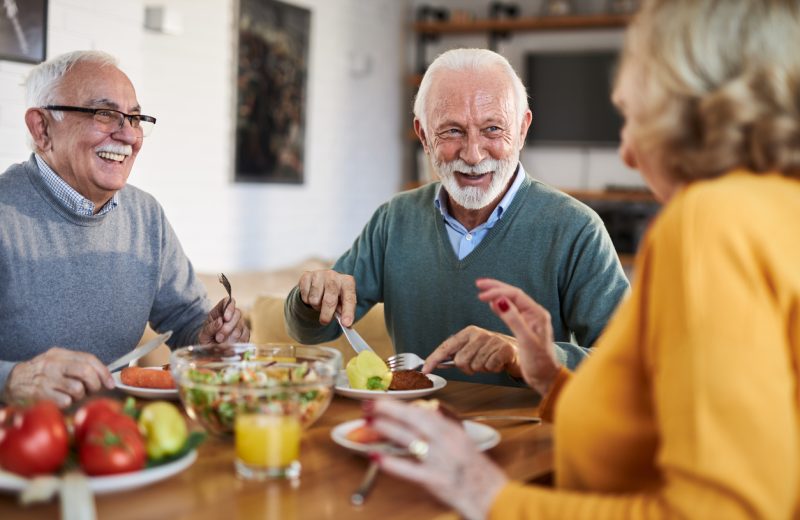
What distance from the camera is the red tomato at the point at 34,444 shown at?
990mm

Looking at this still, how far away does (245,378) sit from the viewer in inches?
51.8

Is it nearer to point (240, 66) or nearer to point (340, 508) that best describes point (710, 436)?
point (340, 508)

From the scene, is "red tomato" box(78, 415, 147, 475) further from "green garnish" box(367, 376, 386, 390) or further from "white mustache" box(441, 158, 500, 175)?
"white mustache" box(441, 158, 500, 175)

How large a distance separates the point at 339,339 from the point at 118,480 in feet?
5.40

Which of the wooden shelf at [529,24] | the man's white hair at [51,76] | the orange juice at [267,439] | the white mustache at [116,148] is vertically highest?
the wooden shelf at [529,24]

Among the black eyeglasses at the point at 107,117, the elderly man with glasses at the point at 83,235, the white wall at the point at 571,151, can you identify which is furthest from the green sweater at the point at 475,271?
the white wall at the point at 571,151

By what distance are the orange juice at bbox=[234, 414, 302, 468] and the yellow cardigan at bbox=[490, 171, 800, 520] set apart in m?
0.29

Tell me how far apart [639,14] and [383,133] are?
5592mm

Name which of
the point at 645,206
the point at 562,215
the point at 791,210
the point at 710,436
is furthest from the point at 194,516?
the point at 645,206

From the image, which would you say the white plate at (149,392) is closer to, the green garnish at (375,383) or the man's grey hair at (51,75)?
the green garnish at (375,383)

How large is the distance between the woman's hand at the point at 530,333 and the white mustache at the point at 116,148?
1.10 m

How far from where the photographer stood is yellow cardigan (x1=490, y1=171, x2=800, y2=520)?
81 centimetres

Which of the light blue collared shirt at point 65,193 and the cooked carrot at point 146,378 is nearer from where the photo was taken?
the cooked carrot at point 146,378

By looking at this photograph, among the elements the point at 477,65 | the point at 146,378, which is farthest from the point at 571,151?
the point at 146,378
